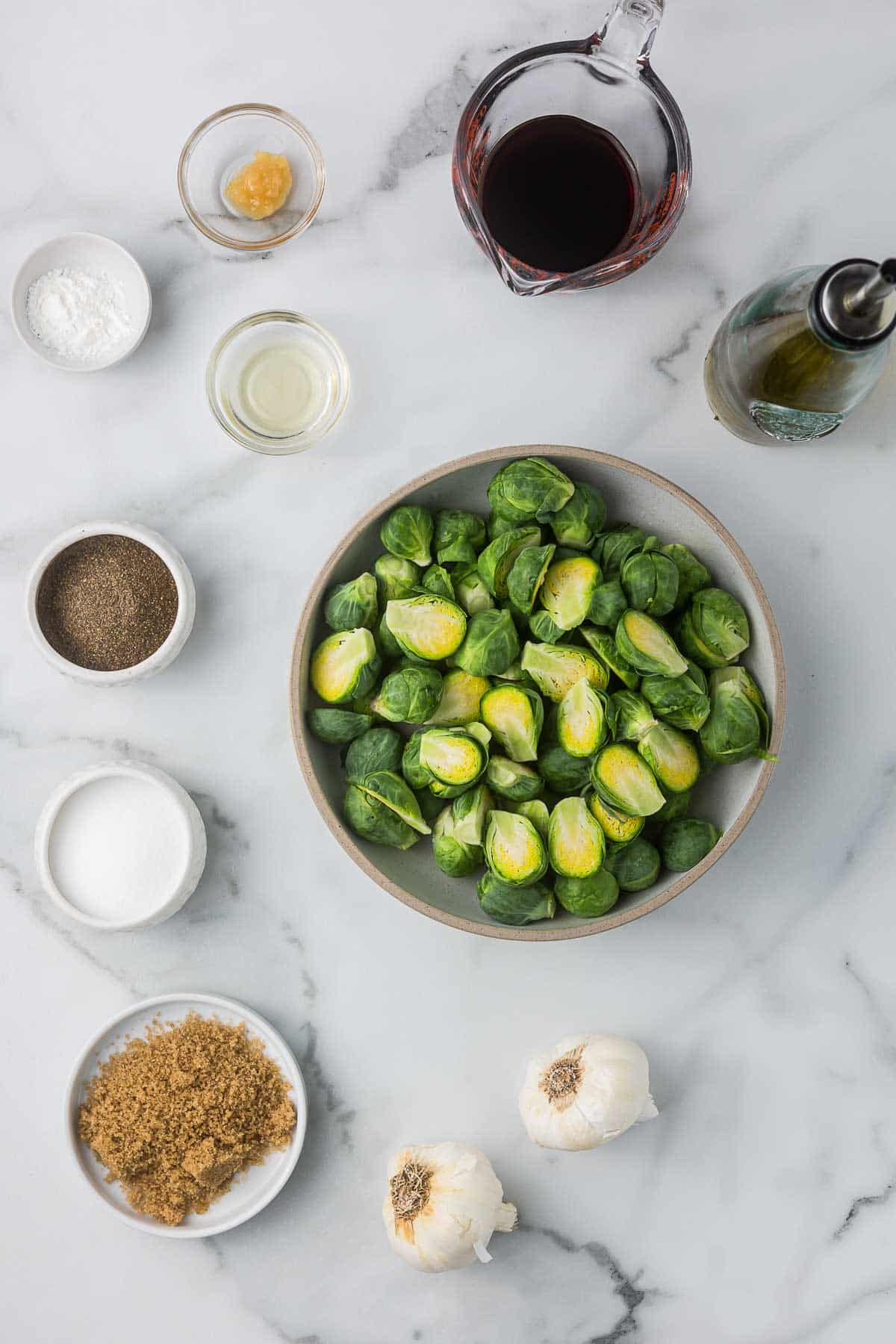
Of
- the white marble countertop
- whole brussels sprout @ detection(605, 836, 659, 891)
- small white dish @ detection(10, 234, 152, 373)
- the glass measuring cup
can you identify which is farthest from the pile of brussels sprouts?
small white dish @ detection(10, 234, 152, 373)

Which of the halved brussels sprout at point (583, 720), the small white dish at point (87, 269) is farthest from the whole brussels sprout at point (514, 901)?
the small white dish at point (87, 269)

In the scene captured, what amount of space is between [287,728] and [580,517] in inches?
23.7

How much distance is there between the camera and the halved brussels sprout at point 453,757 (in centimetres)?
157

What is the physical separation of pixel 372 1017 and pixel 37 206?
1.48m

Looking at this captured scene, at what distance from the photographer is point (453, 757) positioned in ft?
5.17

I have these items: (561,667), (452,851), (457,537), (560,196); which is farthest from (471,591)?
(560,196)

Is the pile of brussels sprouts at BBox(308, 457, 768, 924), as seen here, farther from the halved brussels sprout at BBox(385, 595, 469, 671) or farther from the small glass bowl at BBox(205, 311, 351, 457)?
the small glass bowl at BBox(205, 311, 351, 457)

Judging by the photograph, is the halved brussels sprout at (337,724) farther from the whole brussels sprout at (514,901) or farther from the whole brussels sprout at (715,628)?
the whole brussels sprout at (715,628)

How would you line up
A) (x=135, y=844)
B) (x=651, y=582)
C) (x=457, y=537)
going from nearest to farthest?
(x=651, y=582) < (x=457, y=537) < (x=135, y=844)

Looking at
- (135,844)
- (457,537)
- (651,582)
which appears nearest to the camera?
(651,582)

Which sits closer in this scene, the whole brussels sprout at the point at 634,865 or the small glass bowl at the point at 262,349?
the whole brussels sprout at the point at 634,865

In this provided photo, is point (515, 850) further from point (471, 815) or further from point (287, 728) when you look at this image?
point (287, 728)

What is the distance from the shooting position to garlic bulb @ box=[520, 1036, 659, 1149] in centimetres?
168

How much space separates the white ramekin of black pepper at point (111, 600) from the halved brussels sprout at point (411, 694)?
371 millimetres
